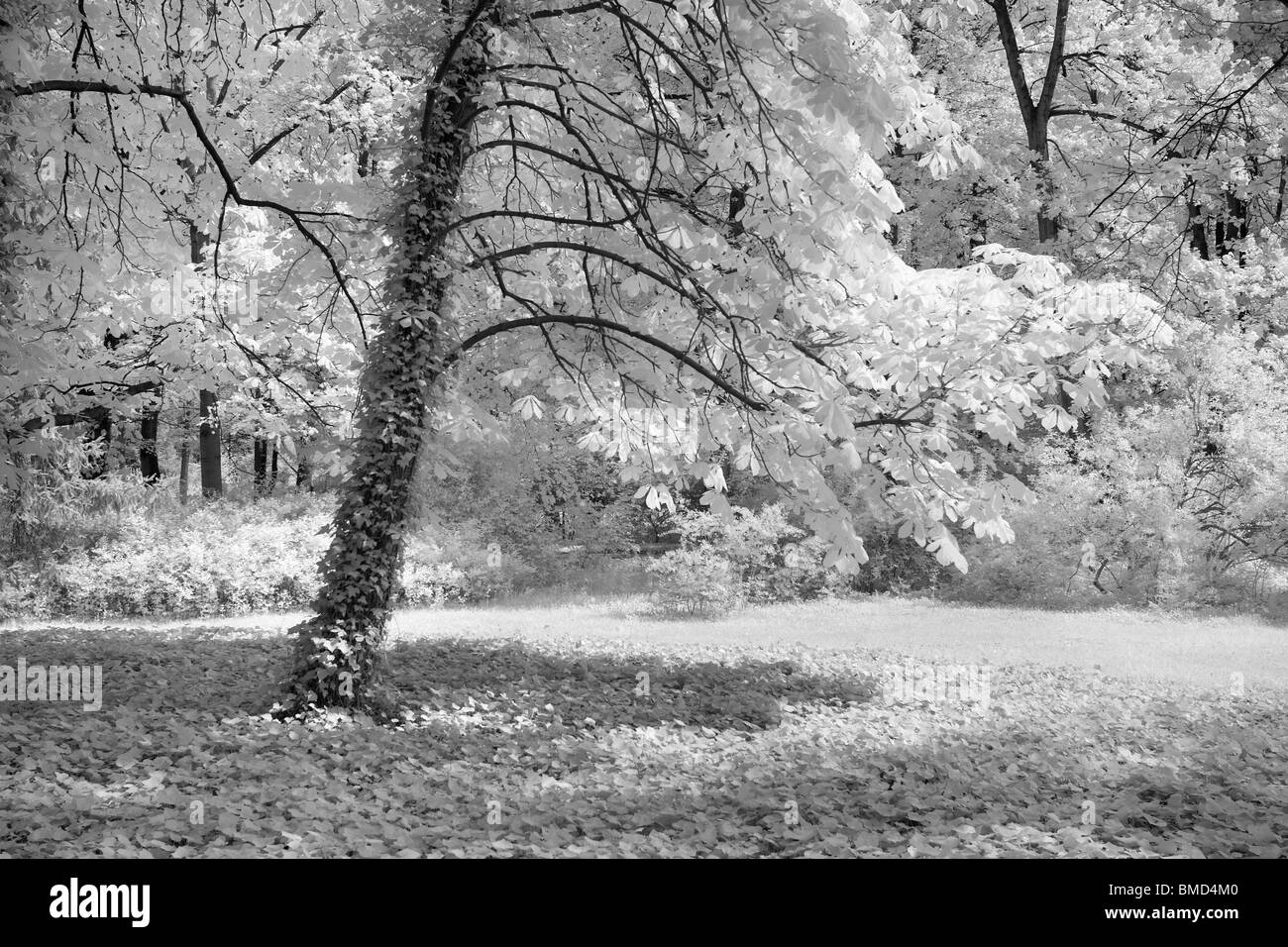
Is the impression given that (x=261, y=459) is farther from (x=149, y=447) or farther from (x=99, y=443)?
(x=99, y=443)

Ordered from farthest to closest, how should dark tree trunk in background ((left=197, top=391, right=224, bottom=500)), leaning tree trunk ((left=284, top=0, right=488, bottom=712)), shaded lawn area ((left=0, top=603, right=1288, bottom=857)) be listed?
dark tree trunk in background ((left=197, top=391, right=224, bottom=500))
leaning tree trunk ((left=284, top=0, right=488, bottom=712))
shaded lawn area ((left=0, top=603, right=1288, bottom=857))

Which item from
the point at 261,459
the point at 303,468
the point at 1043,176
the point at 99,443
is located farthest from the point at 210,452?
the point at 1043,176

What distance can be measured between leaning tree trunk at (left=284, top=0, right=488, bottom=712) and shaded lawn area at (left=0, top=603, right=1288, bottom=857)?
41 cm

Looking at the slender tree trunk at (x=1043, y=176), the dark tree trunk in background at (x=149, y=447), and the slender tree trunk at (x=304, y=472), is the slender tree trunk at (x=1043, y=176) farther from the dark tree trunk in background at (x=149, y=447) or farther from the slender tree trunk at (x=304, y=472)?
the dark tree trunk in background at (x=149, y=447)

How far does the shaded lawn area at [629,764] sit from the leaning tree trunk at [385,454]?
411 mm

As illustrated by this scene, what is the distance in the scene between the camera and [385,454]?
6.89m

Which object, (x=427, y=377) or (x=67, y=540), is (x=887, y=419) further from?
(x=67, y=540)

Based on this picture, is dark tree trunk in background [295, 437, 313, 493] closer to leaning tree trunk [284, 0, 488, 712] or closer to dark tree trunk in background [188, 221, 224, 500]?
dark tree trunk in background [188, 221, 224, 500]

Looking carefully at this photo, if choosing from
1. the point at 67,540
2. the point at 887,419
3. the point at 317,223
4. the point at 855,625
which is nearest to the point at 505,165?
the point at 317,223

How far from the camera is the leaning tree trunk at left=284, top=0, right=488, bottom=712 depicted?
6.73 m

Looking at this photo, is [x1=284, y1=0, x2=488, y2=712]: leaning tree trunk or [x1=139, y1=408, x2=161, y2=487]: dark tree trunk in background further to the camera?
[x1=139, y1=408, x2=161, y2=487]: dark tree trunk in background

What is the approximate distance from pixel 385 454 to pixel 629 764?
9.08 feet

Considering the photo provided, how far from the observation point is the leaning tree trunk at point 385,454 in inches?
265

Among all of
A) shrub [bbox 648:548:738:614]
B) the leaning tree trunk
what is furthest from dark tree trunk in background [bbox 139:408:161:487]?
the leaning tree trunk
